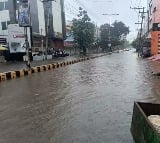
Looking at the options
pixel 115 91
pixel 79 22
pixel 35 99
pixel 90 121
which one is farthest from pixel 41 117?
pixel 79 22

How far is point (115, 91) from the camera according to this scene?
13.3 m

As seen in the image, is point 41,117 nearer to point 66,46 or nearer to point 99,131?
point 99,131

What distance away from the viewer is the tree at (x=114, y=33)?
10712cm

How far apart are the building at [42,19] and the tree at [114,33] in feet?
85.7

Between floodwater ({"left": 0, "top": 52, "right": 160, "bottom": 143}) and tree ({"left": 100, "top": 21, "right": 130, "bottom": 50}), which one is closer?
floodwater ({"left": 0, "top": 52, "right": 160, "bottom": 143})

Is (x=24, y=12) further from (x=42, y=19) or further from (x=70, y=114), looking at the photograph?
(x=42, y=19)

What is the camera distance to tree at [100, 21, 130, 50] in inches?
4218

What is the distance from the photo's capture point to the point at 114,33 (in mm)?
115125

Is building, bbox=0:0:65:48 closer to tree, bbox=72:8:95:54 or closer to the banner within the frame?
tree, bbox=72:8:95:54

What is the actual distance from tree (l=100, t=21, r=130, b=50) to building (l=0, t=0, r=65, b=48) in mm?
26131

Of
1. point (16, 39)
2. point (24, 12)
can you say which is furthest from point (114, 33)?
point (24, 12)

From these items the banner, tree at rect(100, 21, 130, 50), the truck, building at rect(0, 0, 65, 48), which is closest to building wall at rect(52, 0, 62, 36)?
building at rect(0, 0, 65, 48)

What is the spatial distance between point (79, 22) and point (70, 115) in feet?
205

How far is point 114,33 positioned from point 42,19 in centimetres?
5200
